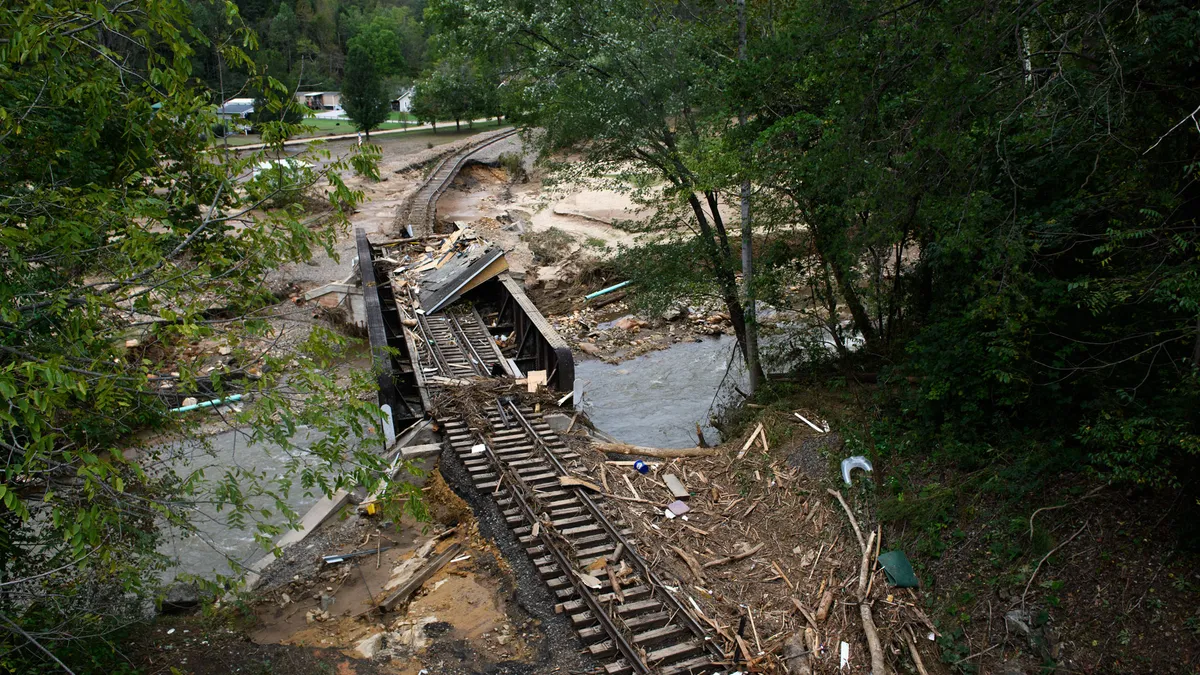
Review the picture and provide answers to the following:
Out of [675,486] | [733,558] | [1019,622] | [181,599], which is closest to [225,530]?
[181,599]

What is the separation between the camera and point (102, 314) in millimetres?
6492

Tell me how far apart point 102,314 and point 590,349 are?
595 inches

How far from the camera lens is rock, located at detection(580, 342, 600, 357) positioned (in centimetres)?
2098

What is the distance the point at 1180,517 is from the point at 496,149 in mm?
39307

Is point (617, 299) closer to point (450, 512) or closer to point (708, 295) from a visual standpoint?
point (708, 295)

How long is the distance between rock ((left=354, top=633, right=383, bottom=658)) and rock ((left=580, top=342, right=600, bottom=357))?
12912 millimetres

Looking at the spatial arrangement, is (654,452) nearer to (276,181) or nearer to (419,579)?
(419,579)

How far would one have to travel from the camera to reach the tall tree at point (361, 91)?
150 feet

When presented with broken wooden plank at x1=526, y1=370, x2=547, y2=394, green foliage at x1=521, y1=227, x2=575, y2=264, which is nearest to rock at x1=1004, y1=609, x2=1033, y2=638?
broken wooden plank at x1=526, y1=370, x2=547, y2=394

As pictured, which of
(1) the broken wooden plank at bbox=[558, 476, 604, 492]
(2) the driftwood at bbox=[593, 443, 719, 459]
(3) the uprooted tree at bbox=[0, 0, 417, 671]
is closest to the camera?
(3) the uprooted tree at bbox=[0, 0, 417, 671]

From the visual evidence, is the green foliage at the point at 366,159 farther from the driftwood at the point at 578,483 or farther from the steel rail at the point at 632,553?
the driftwood at the point at 578,483

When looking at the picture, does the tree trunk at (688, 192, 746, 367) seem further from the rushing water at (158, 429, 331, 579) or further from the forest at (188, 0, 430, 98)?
the forest at (188, 0, 430, 98)

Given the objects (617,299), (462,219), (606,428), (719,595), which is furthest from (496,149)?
(719,595)

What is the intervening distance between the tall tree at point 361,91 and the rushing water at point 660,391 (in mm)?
32350
